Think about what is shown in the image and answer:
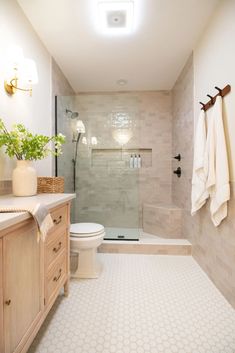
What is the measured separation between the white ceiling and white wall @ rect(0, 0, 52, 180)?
0.13m

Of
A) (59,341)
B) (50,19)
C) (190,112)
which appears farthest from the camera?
(190,112)

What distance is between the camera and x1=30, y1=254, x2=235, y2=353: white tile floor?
1.19m

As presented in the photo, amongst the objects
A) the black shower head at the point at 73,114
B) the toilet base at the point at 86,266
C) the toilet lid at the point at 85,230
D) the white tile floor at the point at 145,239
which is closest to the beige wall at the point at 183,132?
the white tile floor at the point at 145,239

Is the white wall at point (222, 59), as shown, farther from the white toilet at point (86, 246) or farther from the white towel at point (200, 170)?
the white toilet at point (86, 246)

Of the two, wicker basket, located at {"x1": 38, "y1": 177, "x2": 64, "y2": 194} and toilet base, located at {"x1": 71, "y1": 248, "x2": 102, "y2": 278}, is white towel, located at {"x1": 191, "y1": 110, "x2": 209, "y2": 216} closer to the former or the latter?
toilet base, located at {"x1": 71, "y1": 248, "x2": 102, "y2": 278}

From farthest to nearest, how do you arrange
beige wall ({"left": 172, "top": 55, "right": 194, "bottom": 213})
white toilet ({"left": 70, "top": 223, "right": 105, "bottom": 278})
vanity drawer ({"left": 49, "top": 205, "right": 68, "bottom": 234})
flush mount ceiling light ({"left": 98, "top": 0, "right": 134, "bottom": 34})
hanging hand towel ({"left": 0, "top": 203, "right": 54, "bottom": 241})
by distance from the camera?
beige wall ({"left": 172, "top": 55, "right": 194, "bottom": 213}) → white toilet ({"left": 70, "top": 223, "right": 105, "bottom": 278}) → flush mount ceiling light ({"left": 98, "top": 0, "right": 134, "bottom": 34}) → vanity drawer ({"left": 49, "top": 205, "right": 68, "bottom": 234}) → hanging hand towel ({"left": 0, "top": 203, "right": 54, "bottom": 241})

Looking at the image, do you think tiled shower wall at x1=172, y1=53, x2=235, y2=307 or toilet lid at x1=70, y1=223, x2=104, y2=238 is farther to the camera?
toilet lid at x1=70, y1=223, x2=104, y2=238

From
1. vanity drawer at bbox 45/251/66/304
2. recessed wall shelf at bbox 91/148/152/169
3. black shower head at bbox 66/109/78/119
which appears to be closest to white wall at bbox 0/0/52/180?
black shower head at bbox 66/109/78/119

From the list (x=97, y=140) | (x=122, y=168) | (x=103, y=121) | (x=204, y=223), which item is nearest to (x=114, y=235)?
(x=122, y=168)

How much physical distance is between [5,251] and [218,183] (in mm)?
1477

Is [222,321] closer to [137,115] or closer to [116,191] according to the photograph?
[116,191]

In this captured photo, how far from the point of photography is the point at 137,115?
10.8ft

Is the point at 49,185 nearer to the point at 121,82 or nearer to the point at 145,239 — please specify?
the point at 145,239

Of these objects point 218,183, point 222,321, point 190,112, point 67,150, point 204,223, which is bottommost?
point 222,321
